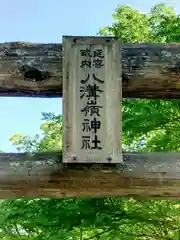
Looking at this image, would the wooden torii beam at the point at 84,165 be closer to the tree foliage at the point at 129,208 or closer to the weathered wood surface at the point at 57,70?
the weathered wood surface at the point at 57,70

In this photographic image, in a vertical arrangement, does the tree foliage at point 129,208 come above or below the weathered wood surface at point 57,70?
below

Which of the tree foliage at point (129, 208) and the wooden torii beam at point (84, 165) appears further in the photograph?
the tree foliage at point (129, 208)

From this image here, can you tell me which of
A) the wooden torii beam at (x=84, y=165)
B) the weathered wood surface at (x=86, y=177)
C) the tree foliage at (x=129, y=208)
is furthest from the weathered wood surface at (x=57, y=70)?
the tree foliage at (x=129, y=208)

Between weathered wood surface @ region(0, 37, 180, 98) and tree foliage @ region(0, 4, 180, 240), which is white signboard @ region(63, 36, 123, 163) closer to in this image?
weathered wood surface @ region(0, 37, 180, 98)

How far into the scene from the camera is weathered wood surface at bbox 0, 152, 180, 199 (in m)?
2.02

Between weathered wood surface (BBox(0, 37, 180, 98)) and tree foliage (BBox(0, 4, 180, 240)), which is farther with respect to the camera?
tree foliage (BBox(0, 4, 180, 240))

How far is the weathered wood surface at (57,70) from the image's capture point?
208 cm

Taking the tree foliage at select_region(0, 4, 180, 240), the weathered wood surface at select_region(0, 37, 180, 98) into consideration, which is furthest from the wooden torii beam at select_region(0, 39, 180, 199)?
the tree foliage at select_region(0, 4, 180, 240)

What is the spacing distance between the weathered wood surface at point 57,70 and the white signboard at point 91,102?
0.23ft

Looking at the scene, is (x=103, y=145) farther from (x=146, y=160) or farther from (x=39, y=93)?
(x=39, y=93)

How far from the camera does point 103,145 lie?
200 cm

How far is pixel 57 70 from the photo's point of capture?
82.1 inches

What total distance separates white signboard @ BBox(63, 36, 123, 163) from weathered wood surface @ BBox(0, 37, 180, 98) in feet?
0.23

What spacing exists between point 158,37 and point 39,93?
257 centimetres
